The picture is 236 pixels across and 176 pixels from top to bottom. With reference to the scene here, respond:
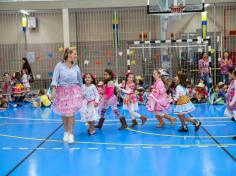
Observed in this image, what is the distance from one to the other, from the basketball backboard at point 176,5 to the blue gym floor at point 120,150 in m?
3.84

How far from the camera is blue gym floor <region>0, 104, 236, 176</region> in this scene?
14.3 ft

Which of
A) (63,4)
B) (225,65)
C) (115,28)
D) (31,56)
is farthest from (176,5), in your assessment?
(31,56)

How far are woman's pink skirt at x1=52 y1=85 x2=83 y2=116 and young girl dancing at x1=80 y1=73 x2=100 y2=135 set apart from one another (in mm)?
559

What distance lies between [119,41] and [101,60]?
1166 millimetres

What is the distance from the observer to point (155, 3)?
1076cm

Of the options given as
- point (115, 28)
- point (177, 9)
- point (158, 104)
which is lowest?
point (158, 104)

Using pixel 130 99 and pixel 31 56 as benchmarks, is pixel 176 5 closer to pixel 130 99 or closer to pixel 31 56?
pixel 130 99

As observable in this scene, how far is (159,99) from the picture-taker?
689 cm

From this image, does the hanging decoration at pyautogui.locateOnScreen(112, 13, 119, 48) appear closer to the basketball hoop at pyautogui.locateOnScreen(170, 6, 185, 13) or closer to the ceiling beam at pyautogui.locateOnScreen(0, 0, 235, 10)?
the ceiling beam at pyautogui.locateOnScreen(0, 0, 235, 10)

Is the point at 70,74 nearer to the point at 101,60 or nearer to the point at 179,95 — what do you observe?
the point at 179,95

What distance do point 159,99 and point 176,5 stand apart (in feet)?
14.4

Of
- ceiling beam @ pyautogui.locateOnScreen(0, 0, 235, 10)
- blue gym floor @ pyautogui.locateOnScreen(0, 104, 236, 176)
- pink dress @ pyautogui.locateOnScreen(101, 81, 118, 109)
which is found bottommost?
blue gym floor @ pyautogui.locateOnScreen(0, 104, 236, 176)

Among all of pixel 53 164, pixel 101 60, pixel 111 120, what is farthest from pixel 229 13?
pixel 53 164

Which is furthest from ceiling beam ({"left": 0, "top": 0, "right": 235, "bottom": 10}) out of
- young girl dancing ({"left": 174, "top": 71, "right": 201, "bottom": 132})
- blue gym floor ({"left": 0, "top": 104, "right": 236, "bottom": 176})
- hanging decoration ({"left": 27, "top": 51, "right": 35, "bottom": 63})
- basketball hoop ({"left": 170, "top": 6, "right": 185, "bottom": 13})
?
young girl dancing ({"left": 174, "top": 71, "right": 201, "bottom": 132})
